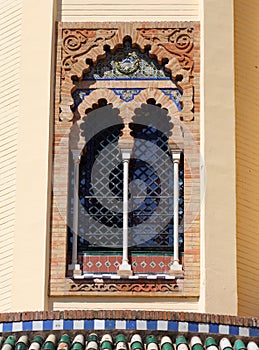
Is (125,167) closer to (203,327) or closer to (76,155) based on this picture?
(76,155)

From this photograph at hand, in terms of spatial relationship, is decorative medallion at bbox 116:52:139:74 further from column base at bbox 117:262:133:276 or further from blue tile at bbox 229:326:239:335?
blue tile at bbox 229:326:239:335

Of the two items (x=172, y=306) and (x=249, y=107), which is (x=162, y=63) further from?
(x=172, y=306)

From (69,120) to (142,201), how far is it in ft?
3.82

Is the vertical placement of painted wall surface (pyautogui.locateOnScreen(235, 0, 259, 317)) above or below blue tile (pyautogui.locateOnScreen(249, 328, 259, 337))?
above

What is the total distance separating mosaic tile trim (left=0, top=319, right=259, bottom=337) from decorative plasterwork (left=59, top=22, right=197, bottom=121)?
3820 millimetres

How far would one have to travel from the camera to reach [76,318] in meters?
13.0

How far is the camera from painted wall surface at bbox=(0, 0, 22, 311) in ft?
52.6

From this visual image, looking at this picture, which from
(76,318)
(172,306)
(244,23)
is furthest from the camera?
(244,23)

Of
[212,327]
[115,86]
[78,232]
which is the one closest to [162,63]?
[115,86]

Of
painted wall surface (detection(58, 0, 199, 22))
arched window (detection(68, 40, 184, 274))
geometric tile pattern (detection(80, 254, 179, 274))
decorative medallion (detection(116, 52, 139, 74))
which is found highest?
painted wall surface (detection(58, 0, 199, 22))

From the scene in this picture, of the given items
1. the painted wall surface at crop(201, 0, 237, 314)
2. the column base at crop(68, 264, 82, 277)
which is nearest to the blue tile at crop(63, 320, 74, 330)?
the painted wall surface at crop(201, 0, 237, 314)

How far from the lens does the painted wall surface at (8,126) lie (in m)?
16.0

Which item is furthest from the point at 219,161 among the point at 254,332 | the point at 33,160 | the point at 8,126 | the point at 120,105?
the point at 254,332

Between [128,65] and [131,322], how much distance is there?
4440 millimetres
